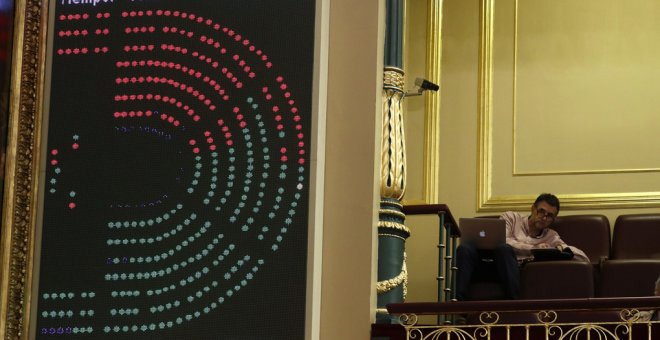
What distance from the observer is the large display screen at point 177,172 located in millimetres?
3537

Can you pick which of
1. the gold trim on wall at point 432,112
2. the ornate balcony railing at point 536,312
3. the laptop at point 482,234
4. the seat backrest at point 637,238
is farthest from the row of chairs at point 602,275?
the ornate balcony railing at point 536,312

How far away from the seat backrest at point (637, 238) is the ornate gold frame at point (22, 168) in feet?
13.2

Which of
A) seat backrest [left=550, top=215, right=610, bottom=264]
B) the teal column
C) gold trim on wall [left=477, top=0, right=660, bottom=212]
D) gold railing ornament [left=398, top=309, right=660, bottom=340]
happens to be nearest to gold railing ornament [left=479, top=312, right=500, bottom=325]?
gold railing ornament [left=398, top=309, right=660, bottom=340]

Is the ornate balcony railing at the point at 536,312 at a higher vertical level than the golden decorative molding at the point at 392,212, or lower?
lower

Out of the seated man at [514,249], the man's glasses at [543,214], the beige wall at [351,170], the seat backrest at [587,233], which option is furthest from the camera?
the seat backrest at [587,233]

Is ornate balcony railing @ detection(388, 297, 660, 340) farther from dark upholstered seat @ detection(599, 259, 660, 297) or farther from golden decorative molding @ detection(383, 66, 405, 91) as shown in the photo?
dark upholstered seat @ detection(599, 259, 660, 297)

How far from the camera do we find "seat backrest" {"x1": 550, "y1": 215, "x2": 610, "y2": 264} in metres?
6.95

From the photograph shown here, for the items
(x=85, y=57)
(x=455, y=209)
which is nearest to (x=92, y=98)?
→ (x=85, y=57)

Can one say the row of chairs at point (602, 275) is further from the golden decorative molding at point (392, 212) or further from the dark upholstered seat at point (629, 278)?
the golden decorative molding at point (392, 212)

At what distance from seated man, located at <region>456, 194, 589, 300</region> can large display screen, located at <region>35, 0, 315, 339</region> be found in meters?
2.71

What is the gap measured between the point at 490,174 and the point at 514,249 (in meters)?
1.17

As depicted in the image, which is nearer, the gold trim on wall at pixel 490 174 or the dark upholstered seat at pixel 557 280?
the dark upholstered seat at pixel 557 280

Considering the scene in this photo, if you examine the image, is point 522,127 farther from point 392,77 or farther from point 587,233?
point 392,77

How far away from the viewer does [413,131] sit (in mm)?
7723
